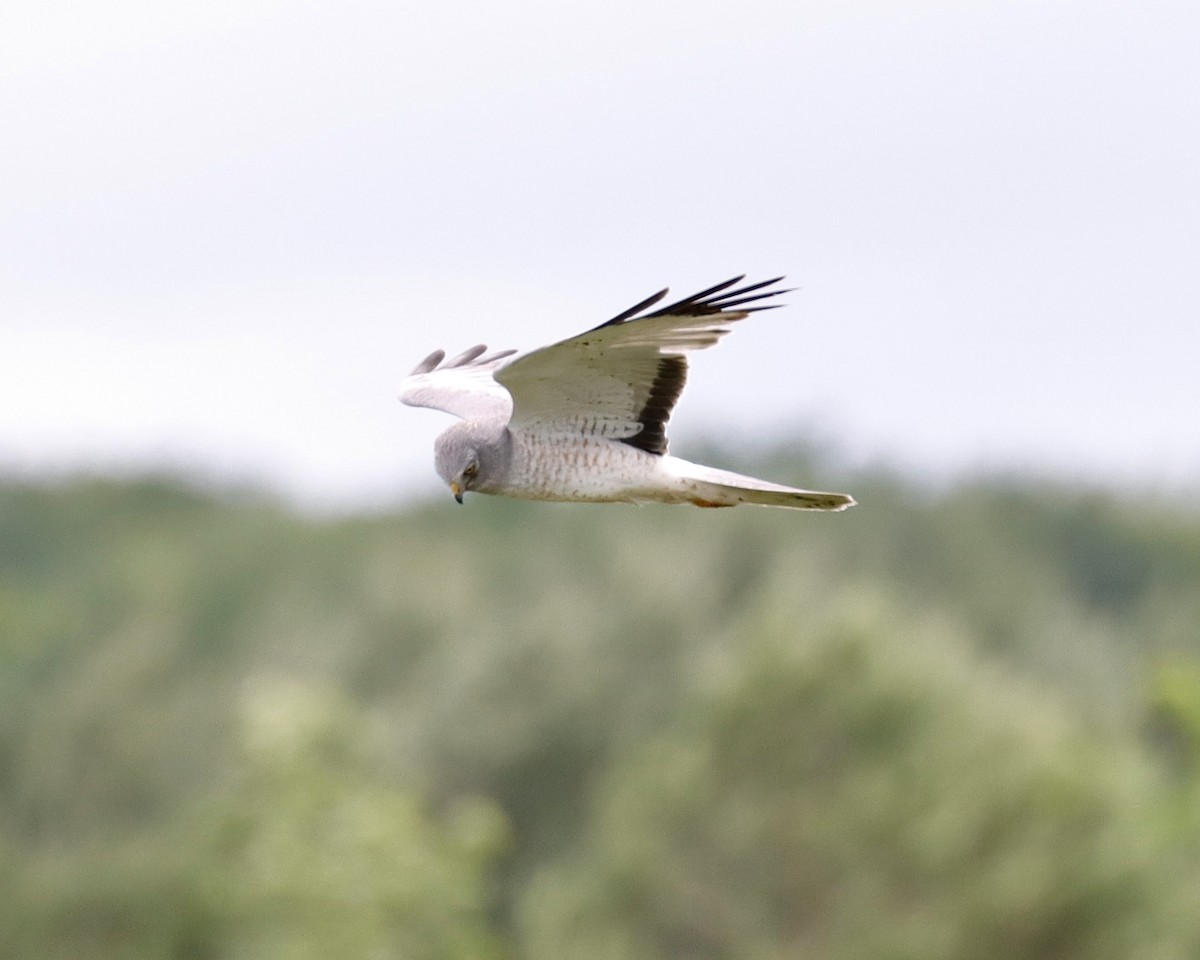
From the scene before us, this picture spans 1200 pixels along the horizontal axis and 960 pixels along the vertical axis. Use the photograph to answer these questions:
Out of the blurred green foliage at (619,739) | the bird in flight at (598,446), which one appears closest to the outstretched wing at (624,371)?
the bird in flight at (598,446)

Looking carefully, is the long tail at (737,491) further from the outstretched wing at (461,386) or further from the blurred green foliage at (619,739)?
the blurred green foliage at (619,739)

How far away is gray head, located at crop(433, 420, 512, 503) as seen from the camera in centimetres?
961

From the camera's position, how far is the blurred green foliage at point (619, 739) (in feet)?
92.7

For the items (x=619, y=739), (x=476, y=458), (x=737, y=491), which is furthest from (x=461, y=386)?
(x=619, y=739)

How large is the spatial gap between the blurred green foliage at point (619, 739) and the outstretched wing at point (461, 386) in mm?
14974

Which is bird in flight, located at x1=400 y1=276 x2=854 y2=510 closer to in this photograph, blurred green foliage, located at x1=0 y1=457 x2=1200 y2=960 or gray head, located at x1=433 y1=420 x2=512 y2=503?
gray head, located at x1=433 y1=420 x2=512 y2=503

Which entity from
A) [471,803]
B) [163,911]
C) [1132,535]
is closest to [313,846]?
[163,911]

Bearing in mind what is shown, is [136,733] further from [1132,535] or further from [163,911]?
[1132,535]

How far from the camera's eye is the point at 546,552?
47.5 m

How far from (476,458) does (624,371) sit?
669mm

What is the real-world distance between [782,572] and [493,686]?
652cm

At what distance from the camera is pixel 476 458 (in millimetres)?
9609

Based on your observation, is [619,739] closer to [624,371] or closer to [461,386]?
[461,386]

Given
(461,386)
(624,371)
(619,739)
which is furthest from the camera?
(619,739)
